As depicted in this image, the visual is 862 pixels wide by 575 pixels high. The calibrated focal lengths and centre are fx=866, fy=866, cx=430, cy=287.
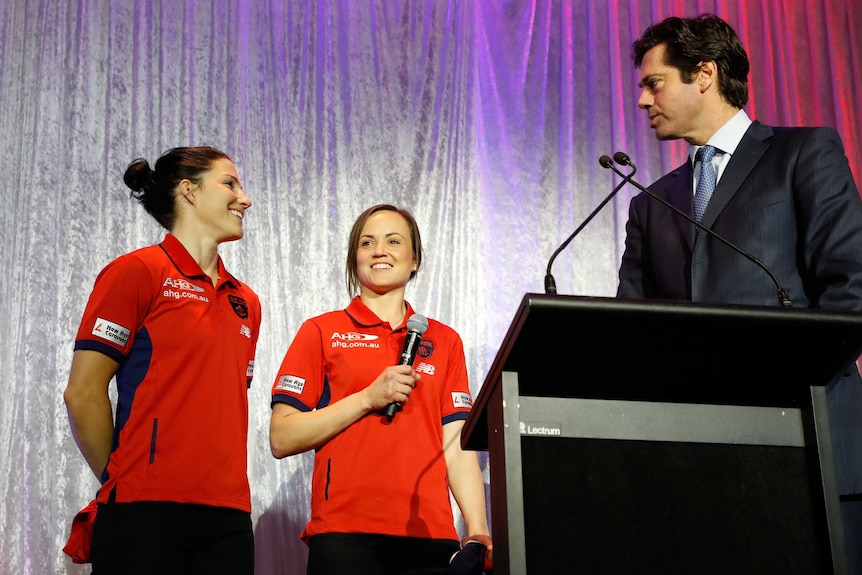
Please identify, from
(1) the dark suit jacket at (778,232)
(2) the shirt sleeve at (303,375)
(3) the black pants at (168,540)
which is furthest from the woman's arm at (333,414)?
(1) the dark suit jacket at (778,232)

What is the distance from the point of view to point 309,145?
3.64m

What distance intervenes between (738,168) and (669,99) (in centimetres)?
39

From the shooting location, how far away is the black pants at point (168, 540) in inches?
76.6

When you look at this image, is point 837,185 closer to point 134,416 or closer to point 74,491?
point 134,416

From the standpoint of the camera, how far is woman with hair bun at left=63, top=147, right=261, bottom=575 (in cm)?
200

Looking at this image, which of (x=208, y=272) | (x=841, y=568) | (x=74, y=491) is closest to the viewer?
(x=841, y=568)

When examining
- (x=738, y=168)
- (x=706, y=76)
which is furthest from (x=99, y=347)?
(x=706, y=76)

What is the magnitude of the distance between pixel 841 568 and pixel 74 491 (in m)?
2.68

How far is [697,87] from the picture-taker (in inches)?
88.3

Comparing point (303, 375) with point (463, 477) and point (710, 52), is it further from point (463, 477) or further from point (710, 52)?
point (710, 52)

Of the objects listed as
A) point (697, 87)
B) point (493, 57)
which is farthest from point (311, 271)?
point (697, 87)

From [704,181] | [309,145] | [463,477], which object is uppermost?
[309,145]

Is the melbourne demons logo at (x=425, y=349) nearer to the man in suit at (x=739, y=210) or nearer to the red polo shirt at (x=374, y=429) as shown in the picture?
the red polo shirt at (x=374, y=429)

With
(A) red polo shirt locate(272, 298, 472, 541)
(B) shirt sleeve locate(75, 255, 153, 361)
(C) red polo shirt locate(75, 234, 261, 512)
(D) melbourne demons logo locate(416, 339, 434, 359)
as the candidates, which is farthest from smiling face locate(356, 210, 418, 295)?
(B) shirt sleeve locate(75, 255, 153, 361)
